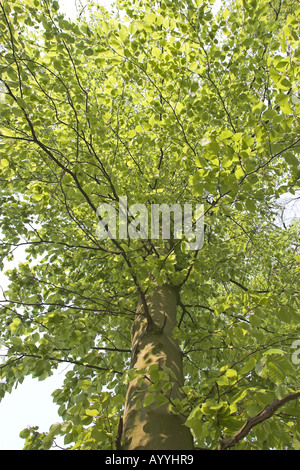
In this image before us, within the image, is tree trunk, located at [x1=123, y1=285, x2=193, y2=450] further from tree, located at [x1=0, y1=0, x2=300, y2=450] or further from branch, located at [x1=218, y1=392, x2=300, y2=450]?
branch, located at [x1=218, y1=392, x2=300, y2=450]

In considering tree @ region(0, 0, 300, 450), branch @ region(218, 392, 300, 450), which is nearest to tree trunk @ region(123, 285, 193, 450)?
tree @ region(0, 0, 300, 450)

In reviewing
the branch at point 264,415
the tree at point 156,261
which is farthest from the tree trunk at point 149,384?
the branch at point 264,415

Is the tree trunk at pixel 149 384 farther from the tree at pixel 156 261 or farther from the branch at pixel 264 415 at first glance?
the branch at pixel 264 415

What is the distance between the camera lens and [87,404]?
188 cm

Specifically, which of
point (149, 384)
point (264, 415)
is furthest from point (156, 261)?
point (264, 415)

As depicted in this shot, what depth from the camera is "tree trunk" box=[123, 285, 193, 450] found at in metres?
1.80

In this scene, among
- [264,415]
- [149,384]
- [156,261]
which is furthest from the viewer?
[156,261]

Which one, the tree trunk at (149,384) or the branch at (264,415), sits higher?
the branch at (264,415)

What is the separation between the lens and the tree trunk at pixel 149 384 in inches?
70.7

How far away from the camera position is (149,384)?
214 centimetres

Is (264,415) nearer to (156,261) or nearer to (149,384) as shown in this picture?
(149,384)

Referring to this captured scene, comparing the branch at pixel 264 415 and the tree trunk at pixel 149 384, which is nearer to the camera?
the branch at pixel 264 415

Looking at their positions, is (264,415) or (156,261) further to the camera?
(156,261)
